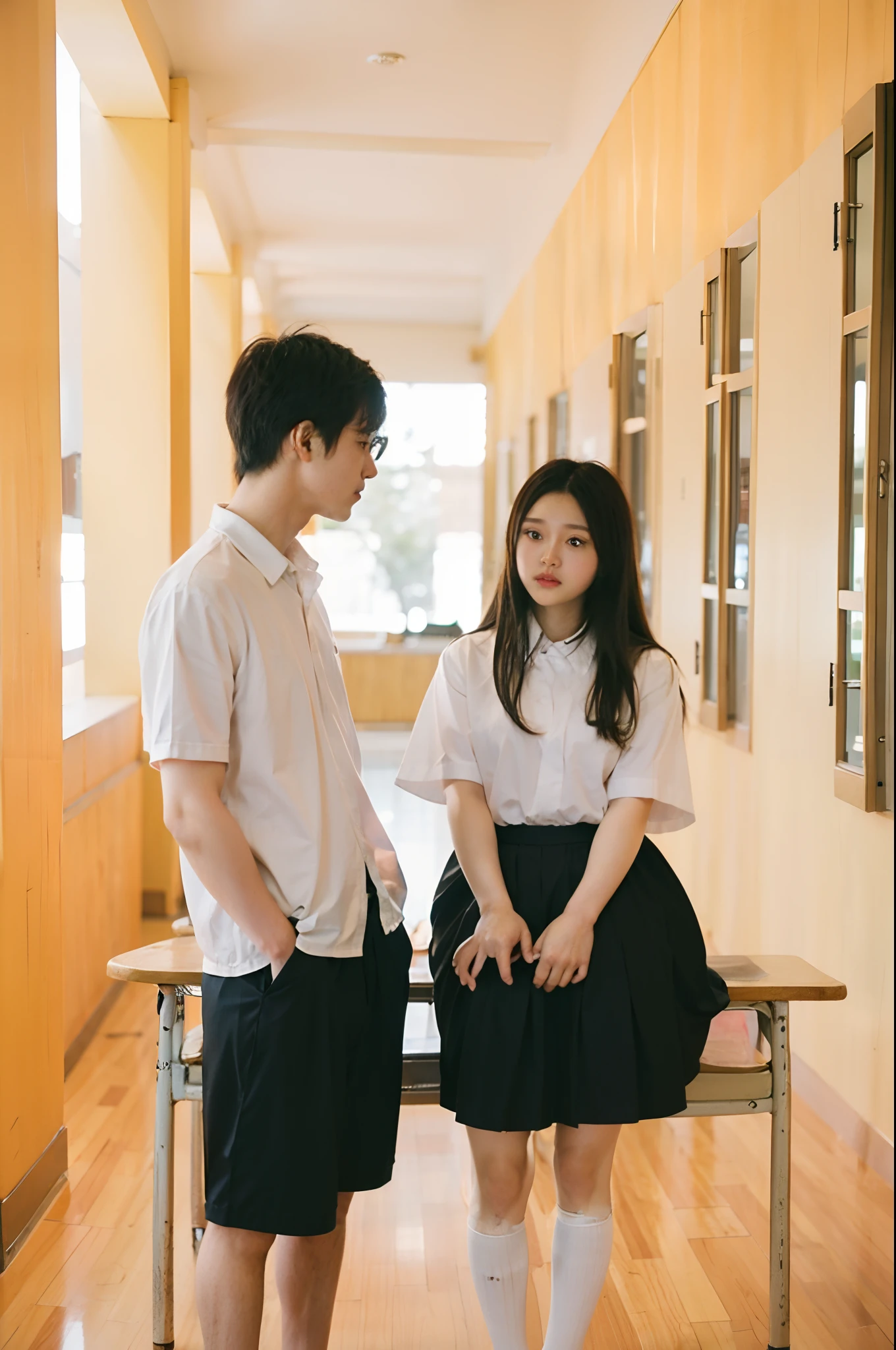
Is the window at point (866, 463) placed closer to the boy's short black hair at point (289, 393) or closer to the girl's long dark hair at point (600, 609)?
the girl's long dark hair at point (600, 609)

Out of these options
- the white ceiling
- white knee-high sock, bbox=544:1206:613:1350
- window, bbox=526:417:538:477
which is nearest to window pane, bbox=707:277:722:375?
the white ceiling

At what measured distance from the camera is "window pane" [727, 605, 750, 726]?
360 cm

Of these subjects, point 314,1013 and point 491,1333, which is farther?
point 491,1333

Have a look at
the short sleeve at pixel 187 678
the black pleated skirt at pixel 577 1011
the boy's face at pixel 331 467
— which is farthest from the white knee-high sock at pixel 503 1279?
the boy's face at pixel 331 467

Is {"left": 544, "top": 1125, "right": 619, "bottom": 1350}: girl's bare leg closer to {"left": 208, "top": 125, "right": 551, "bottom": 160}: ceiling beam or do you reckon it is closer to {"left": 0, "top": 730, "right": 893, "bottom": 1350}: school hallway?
{"left": 0, "top": 730, "right": 893, "bottom": 1350}: school hallway

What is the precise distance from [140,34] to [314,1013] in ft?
12.7

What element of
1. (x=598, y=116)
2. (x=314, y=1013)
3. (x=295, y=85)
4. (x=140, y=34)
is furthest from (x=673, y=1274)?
(x=295, y=85)

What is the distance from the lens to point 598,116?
5191 mm

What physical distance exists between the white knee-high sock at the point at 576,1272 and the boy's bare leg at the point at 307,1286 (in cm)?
34

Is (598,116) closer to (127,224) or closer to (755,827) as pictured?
(127,224)

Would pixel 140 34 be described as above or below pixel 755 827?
above

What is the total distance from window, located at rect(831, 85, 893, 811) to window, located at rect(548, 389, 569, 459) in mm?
3986

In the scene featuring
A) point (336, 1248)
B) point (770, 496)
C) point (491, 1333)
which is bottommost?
point (491, 1333)

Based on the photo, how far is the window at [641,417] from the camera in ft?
14.7
